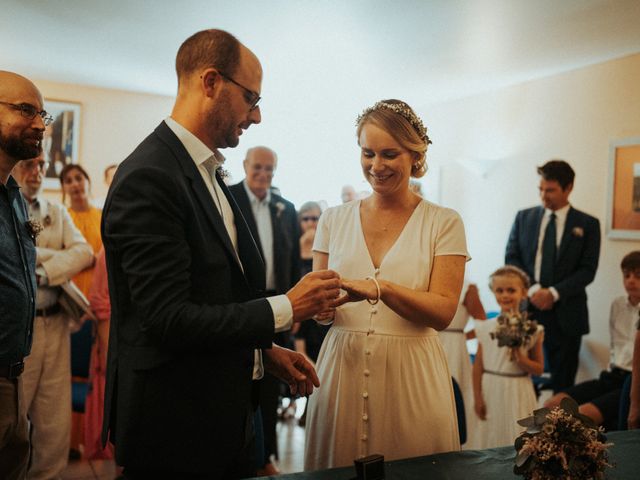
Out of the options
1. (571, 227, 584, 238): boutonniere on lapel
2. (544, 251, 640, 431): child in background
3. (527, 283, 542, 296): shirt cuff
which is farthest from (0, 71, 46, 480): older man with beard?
(571, 227, 584, 238): boutonniere on lapel

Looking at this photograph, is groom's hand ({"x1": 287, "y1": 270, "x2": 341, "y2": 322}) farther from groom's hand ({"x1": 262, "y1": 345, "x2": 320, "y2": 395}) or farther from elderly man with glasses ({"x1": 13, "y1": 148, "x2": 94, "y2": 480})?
elderly man with glasses ({"x1": 13, "y1": 148, "x2": 94, "y2": 480})

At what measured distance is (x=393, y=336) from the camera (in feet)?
6.42

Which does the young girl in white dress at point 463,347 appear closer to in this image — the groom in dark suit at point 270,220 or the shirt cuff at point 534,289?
the shirt cuff at point 534,289

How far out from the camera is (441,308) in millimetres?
1884

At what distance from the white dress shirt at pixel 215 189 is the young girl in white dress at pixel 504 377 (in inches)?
96.5

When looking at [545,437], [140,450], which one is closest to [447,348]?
[545,437]

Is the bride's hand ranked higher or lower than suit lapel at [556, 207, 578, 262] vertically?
lower

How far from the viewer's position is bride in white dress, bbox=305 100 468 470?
1918 millimetres

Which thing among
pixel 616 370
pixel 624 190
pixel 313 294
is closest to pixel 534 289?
pixel 616 370

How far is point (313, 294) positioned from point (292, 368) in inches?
14.6

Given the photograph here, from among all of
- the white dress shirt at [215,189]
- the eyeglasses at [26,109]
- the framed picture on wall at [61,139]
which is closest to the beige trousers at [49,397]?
the eyeglasses at [26,109]

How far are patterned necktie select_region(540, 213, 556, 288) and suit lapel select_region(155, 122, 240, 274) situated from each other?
155 inches

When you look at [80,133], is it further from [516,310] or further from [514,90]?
[516,310]

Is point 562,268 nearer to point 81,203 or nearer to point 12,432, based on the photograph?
point 81,203
